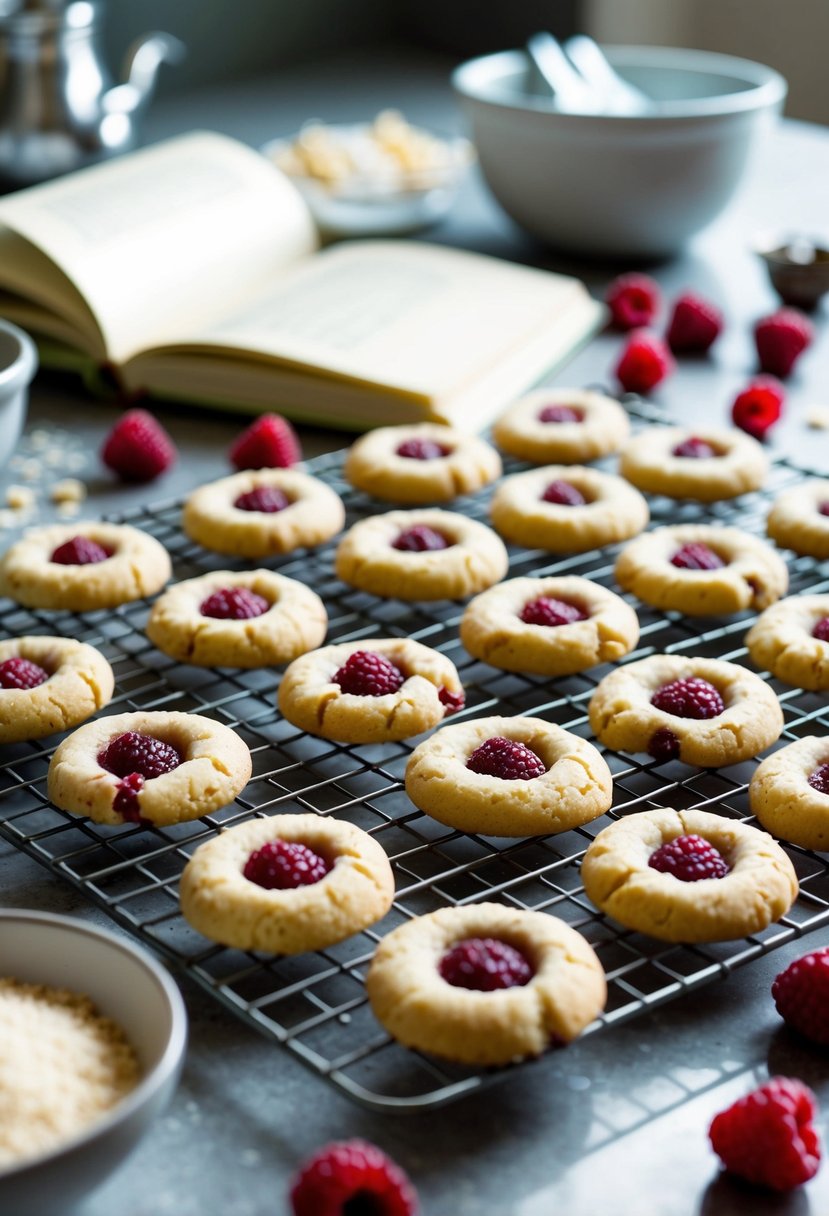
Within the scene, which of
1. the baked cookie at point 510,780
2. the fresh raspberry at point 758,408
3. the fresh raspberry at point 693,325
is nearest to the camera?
the baked cookie at point 510,780

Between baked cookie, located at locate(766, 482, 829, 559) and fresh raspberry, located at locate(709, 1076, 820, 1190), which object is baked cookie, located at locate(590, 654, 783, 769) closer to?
baked cookie, located at locate(766, 482, 829, 559)

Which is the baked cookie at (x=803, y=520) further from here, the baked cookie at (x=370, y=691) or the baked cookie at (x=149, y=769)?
the baked cookie at (x=149, y=769)

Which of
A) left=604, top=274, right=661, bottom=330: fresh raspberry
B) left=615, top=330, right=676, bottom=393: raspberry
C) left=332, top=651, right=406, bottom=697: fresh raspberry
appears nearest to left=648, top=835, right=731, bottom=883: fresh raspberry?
left=332, top=651, right=406, bottom=697: fresh raspberry

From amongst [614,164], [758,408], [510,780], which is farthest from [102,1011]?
[614,164]

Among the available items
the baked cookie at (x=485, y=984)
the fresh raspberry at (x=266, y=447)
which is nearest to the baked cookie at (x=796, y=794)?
the baked cookie at (x=485, y=984)

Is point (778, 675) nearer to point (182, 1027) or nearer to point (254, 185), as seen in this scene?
point (182, 1027)

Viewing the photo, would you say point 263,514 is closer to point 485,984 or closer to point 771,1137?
point 485,984

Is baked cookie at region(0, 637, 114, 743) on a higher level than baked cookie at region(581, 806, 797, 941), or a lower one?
lower
